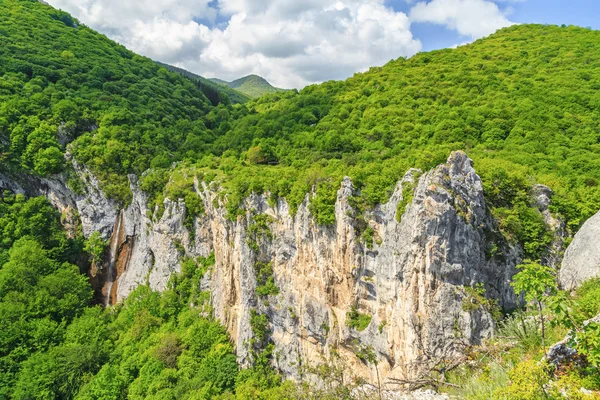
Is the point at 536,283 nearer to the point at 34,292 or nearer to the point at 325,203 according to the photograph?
the point at 325,203

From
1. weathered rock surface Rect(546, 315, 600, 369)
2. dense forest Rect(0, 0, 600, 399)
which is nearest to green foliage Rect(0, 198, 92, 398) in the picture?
dense forest Rect(0, 0, 600, 399)

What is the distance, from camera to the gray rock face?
12.4 m

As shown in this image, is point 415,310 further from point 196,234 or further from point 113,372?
point 113,372

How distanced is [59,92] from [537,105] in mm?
56373

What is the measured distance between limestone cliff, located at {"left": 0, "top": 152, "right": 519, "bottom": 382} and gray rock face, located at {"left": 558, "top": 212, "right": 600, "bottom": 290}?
3.18m

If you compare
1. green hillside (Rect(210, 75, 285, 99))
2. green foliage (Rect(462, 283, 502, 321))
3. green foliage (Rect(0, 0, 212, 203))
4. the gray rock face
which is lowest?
green foliage (Rect(462, 283, 502, 321))

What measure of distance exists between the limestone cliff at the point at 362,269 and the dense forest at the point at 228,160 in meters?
1.29

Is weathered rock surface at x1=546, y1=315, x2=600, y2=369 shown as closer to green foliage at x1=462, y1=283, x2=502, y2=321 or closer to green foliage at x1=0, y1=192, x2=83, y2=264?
green foliage at x1=462, y1=283, x2=502, y2=321

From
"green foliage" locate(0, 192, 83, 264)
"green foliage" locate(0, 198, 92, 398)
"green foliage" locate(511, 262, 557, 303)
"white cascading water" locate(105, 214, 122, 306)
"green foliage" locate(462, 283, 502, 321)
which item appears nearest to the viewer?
"green foliage" locate(511, 262, 557, 303)

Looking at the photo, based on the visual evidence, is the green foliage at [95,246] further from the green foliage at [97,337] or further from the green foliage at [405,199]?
the green foliage at [405,199]

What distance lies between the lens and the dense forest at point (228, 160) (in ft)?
69.4

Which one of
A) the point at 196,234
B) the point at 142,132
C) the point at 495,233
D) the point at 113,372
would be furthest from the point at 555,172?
the point at 142,132

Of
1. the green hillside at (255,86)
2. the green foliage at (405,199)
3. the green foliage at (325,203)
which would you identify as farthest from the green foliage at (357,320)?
the green hillside at (255,86)

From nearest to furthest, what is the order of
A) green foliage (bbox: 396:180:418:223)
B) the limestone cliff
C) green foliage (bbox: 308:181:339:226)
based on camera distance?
the limestone cliff
green foliage (bbox: 396:180:418:223)
green foliage (bbox: 308:181:339:226)
